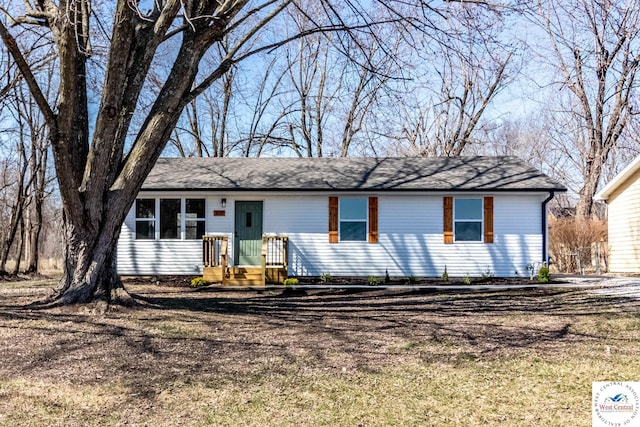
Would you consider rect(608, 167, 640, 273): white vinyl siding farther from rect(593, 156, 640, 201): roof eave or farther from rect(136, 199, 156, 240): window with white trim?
rect(136, 199, 156, 240): window with white trim

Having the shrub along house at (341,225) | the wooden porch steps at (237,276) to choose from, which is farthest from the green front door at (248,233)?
the wooden porch steps at (237,276)

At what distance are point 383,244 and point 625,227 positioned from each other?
8896 millimetres

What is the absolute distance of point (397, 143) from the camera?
92.2 feet

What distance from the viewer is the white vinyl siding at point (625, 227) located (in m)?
15.7

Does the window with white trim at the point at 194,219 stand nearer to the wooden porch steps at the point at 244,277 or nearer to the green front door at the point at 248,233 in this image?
the green front door at the point at 248,233

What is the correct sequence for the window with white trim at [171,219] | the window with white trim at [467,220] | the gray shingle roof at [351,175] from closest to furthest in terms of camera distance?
the gray shingle roof at [351,175] < the window with white trim at [467,220] < the window with white trim at [171,219]

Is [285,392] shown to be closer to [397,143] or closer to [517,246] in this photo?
[517,246]

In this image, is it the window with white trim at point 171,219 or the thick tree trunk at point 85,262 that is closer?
the thick tree trunk at point 85,262

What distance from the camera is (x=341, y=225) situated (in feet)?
42.8

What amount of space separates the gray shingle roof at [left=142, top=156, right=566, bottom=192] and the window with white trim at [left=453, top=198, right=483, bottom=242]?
508mm

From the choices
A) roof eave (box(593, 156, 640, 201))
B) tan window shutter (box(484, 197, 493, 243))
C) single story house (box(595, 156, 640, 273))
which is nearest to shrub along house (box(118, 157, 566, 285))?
tan window shutter (box(484, 197, 493, 243))

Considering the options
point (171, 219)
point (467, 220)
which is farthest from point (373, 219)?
point (171, 219)

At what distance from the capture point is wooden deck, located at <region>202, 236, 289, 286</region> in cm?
1210

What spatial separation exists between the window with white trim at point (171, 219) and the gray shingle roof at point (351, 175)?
0.53m
